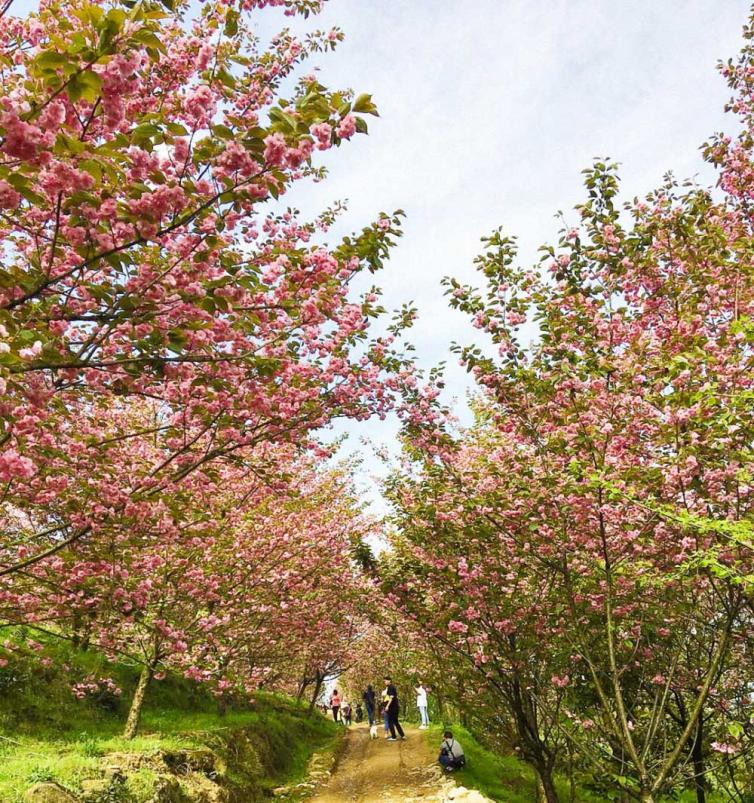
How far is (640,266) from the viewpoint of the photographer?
7348mm

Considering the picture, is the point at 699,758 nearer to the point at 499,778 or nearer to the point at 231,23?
the point at 499,778

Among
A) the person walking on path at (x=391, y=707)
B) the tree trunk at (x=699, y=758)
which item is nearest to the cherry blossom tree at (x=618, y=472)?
the tree trunk at (x=699, y=758)

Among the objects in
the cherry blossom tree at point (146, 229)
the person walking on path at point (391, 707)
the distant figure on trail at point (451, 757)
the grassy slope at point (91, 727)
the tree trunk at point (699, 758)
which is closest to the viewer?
the cherry blossom tree at point (146, 229)

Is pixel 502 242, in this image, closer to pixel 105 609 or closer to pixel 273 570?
pixel 105 609

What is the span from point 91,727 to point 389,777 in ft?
23.3

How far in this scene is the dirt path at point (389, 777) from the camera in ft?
38.4

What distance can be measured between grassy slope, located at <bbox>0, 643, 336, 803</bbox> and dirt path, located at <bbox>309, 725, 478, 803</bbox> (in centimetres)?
143

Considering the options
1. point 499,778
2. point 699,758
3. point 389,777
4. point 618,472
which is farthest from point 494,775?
point 618,472

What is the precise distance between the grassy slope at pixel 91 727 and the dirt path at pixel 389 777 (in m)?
1.43

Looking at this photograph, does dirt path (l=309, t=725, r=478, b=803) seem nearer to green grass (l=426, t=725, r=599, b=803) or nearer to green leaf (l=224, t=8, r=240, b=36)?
green grass (l=426, t=725, r=599, b=803)

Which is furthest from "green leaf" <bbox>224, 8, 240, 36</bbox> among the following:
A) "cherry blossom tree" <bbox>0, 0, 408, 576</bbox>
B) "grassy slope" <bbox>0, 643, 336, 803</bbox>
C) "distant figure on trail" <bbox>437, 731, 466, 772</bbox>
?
"distant figure on trail" <bbox>437, 731, 466, 772</bbox>

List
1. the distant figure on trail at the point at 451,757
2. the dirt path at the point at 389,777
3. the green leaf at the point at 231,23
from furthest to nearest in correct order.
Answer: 1. the distant figure on trail at the point at 451,757
2. the dirt path at the point at 389,777
3. the green leaf at the point at 231,23

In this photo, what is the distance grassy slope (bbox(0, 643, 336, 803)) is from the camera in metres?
7.38

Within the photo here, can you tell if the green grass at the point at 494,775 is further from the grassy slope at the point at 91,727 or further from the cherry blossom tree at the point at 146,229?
the cherry blossom tree at the point at 146,229
